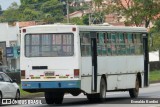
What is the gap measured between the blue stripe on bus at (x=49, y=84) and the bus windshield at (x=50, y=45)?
1.08 metres

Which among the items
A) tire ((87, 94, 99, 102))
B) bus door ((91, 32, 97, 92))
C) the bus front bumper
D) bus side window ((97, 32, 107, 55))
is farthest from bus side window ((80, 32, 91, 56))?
tire ((87, 94, 99, 102))

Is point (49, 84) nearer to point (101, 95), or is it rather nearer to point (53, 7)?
point (101, 95)

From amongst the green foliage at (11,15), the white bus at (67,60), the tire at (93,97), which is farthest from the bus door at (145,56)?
the green foliage at (11,15)

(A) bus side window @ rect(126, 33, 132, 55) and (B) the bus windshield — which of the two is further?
(A) bus side window @ rect(126, 33, 132, 55)

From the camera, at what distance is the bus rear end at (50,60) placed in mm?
25594

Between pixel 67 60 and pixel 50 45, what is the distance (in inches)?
35.5

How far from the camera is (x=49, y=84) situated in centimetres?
2558

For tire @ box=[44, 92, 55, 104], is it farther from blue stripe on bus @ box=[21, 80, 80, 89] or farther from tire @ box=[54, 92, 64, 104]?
blue stripe on bus @ box=[21, 80, 80, 89]

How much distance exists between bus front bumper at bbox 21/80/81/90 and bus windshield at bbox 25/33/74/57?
42.6 inches

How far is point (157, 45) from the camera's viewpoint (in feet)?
292

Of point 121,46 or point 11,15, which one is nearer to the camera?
point 121,46

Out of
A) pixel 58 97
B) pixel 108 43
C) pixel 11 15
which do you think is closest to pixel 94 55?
pixel 108 43

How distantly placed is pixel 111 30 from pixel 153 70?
39868 millimetres

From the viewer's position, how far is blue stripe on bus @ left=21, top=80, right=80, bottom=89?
2542 cm
